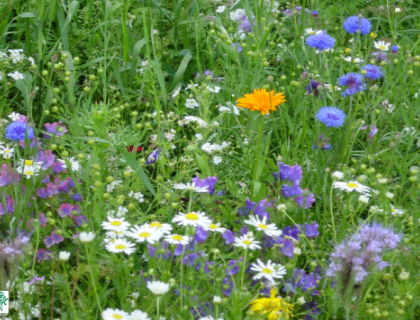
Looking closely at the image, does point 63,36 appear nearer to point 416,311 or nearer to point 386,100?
point 386,100

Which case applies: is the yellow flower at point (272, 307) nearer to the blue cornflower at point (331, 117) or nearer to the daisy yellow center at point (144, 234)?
the daisy yellow center at point (144, 234)

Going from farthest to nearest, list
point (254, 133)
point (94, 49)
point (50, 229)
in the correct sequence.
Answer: point (94, 49)
point (254, 133)
point (50, 229)

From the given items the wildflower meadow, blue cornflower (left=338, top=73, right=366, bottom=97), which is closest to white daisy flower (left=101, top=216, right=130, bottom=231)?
the wildflower meadow

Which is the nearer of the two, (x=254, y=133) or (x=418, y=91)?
(x=254, y=133)

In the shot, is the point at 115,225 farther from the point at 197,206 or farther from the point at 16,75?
the point at 16,75

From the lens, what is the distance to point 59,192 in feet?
6.21

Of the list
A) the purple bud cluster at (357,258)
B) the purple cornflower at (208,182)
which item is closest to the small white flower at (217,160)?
the purple cornflower at (208,182)

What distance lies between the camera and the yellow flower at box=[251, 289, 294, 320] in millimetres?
1460

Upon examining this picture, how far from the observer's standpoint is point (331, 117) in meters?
2.03

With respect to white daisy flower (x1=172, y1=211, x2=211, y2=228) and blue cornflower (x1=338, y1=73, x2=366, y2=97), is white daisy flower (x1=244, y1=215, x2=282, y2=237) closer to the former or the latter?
white daisy flower (x1=172, y1=211, x2=211, y2=228)

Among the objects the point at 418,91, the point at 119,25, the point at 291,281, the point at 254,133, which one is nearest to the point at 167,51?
the point at 119,25

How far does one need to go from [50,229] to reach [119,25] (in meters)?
1.44

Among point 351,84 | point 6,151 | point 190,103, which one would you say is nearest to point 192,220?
point 6,151

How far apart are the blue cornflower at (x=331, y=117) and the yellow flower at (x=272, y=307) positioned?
71 centimetres
